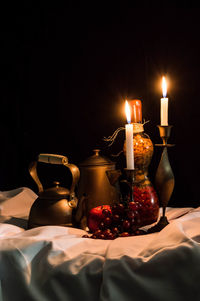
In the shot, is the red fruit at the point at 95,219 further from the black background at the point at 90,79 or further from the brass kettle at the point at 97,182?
the black background at the point at 90,79

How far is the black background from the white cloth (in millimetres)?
609

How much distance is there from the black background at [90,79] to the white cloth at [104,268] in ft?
2.00

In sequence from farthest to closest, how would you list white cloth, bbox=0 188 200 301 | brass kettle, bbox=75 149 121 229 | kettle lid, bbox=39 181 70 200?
1. brass kettle, bbox=75 149 121 229
2. kettle lid, bbox=39 181 70 200
3. white cloth, bbox=0 188 200 301

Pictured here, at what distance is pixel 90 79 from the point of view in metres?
1.42

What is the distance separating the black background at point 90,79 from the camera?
4.27 feet

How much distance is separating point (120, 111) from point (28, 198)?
50 centimetres

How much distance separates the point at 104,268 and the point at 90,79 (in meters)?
0.93

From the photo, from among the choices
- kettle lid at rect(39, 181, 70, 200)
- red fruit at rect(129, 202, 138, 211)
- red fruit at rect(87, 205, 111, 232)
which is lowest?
red fruit at rect(87, 205, 111, 232)

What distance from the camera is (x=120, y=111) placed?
1.40m

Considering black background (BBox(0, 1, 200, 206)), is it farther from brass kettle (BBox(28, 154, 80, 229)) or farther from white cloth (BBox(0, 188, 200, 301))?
white cloth (BBox(0, 188, 200, 301))

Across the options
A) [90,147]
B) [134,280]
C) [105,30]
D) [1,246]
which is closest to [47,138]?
[90,147]

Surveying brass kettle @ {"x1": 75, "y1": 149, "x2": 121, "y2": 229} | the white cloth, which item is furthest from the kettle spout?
the white cloth

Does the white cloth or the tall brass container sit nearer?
the white cloth

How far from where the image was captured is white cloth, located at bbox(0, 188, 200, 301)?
615 mm
